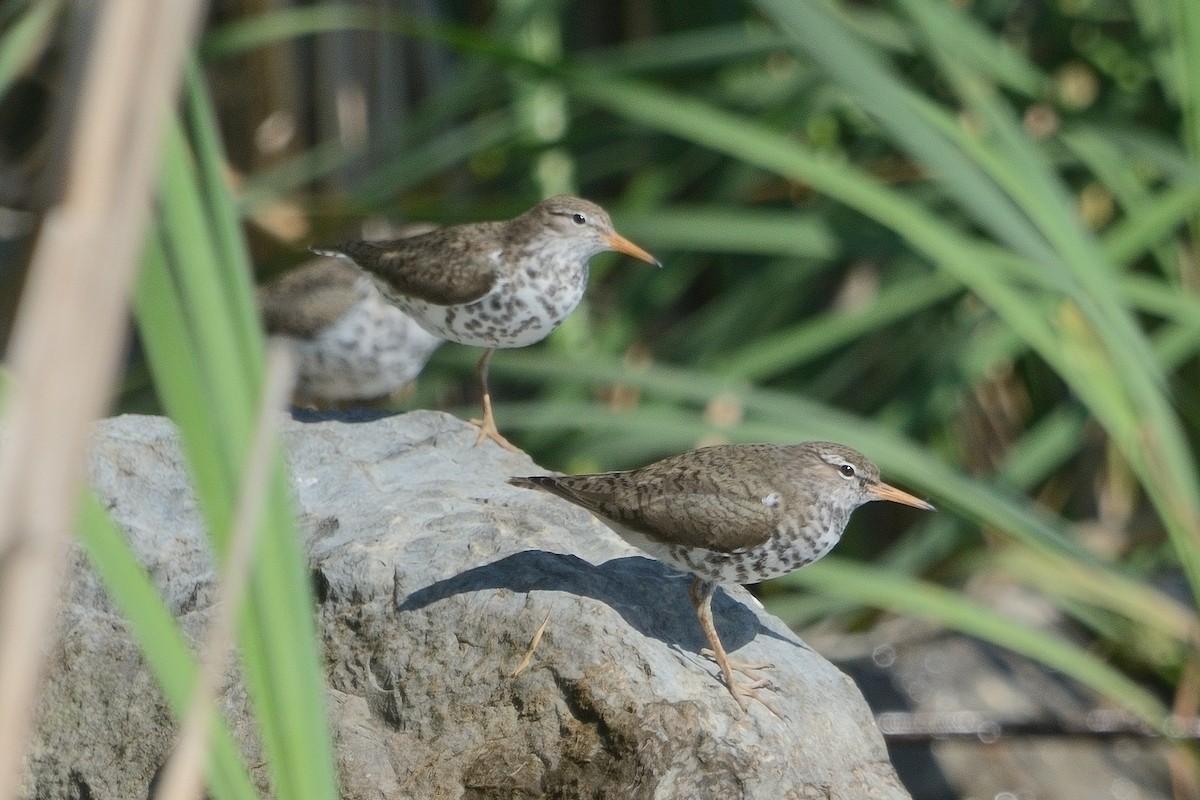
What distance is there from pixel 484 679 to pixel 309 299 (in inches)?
114

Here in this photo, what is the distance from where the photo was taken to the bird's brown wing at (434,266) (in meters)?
5.43

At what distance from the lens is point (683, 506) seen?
4.36 metres

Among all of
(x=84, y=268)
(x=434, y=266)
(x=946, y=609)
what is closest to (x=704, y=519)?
(x=434, y=266)

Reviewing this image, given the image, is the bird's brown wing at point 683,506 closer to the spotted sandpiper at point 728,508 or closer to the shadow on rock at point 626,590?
the spotted sandpiper at point 728,508

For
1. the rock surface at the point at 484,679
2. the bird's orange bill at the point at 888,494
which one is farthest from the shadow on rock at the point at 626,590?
the bird's orange bill at the point at 888,494

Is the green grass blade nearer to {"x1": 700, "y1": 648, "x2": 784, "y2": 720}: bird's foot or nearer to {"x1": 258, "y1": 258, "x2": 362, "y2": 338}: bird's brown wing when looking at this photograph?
{"x1": 700, "y1": 648, "x2": 784, "y2": 720}: bird's foot

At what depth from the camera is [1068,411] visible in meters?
8.57

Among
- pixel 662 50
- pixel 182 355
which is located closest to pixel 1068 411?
pixel 662 50

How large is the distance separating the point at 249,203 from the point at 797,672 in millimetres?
4828

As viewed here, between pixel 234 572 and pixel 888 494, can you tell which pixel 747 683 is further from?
pixel 234 572

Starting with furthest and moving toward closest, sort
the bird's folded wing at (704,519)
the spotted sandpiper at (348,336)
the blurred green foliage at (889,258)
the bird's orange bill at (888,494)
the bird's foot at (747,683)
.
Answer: the spotted sandpiper at (348,336)
the blurred green foliage at (889,258)
the bird's orange bill at (888,494)
the bird's folded wing at (704,519)
the bird's foot at (747,683)

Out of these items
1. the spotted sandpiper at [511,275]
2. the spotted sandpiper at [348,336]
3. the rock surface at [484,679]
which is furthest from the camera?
the spotted sandpiper at [348,336]

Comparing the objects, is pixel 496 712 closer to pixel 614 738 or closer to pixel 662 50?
pixel 614 738

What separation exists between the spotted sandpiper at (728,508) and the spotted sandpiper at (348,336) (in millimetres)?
2070
